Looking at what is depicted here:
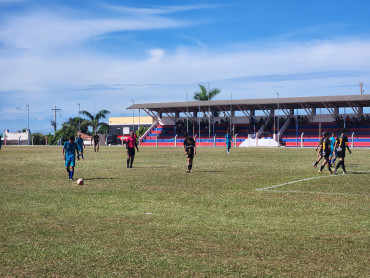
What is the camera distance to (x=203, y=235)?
31.3 feet

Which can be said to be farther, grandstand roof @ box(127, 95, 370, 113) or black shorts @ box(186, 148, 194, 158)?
grandstand roof @ box(127, 95, 370, 113)

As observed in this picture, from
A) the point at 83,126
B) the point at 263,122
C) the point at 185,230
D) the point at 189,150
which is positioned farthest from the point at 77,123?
the point at 185,230

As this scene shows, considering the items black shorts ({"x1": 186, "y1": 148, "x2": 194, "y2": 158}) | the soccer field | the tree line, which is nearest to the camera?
the soccer field

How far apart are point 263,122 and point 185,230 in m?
66.5

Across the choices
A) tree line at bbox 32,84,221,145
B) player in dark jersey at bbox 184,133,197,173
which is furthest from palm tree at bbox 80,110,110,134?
player in dark jersey at bbox 184,133,197,173

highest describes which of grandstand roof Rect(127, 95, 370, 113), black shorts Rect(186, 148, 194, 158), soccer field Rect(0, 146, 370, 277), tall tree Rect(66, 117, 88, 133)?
grandstand roof Rect(127, 95, 370, 113)

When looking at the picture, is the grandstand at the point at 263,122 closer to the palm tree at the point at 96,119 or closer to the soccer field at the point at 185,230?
the palm tree at the point at 96,119

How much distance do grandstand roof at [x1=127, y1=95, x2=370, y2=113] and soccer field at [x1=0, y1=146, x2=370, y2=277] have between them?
51467 millimetres

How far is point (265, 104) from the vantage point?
72812 millimetres

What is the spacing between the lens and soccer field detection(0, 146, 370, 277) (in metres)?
7.38

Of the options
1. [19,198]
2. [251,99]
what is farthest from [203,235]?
[251,99]

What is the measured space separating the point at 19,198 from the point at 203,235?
743 centimetres

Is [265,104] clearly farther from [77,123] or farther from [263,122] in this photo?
[77,123]

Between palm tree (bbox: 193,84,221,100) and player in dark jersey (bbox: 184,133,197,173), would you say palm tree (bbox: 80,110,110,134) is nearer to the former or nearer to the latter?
palm tree (bbox: 193,84,221,100)
